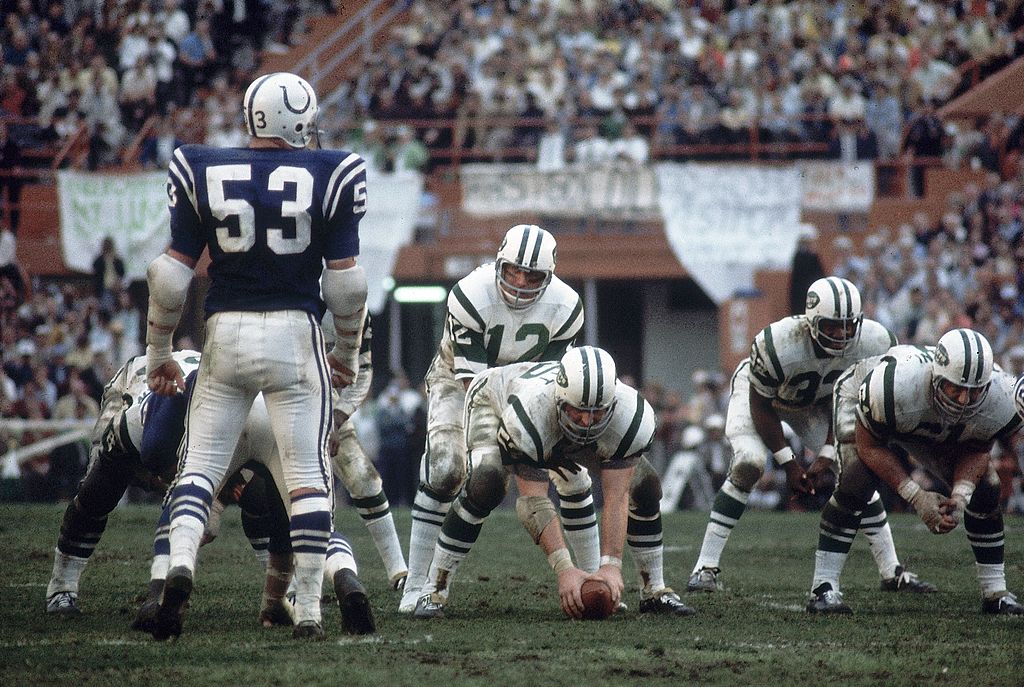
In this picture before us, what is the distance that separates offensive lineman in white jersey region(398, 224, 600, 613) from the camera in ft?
23.5

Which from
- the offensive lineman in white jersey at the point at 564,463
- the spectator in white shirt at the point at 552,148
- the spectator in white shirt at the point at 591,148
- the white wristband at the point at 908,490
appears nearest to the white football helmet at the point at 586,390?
the offensive lineman in white jersey at the point at 564,463

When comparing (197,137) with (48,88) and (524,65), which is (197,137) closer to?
(48,88)

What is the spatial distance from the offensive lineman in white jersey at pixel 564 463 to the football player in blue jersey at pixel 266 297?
104 centimetres

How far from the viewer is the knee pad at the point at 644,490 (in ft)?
23.1

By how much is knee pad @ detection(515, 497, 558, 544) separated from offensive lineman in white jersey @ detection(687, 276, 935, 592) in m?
1.74

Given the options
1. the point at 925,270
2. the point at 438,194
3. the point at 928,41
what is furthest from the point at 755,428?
the point at 928,41

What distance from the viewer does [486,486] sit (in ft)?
21.8

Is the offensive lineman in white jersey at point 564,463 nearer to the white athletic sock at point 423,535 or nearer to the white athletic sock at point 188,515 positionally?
the white athletic sock at point 423,535

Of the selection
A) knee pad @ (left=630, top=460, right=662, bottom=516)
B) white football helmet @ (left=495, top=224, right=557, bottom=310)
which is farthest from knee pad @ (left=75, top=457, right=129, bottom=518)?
knee pad @ (left=630, top=460, right=662, bottom=516)

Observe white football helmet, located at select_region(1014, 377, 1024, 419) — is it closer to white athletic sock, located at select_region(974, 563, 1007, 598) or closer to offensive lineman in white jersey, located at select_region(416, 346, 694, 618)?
white athletic sock, located at select_region(974, 563, 1007, 598)

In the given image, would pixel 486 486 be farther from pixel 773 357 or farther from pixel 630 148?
pixel 630 148

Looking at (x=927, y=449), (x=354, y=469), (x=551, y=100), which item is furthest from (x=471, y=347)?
(x=551, y=100)

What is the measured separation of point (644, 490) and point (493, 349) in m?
1.07

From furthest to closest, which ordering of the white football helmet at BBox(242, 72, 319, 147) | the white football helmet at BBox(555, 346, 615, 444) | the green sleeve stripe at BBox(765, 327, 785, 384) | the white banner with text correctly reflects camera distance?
the white banner with text < the green sleeve stripe at BBox(765, 327, 785, 384) < the white football helmet at BBox(555, 346, 615, 444) < the white football helmet at BBox(242, 72, 319, 147)
